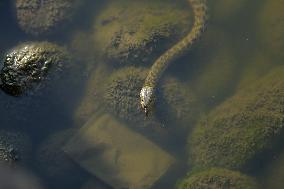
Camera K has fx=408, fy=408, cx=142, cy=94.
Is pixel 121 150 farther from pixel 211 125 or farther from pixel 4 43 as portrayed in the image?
pixel 4 43

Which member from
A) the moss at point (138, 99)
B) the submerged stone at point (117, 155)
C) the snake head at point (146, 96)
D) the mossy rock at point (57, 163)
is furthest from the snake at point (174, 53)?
the mossy rock at point (57, 163)

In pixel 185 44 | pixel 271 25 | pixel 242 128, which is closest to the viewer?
pixel 242 128

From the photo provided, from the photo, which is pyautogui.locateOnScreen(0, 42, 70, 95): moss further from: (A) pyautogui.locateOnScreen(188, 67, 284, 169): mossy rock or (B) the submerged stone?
(A) pyautogui.locateOnScreen(188, 67, 284, 169): mossy rock

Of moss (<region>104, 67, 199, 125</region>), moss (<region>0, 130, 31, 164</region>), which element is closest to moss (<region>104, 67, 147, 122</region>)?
moss (<region>104, 67, 199, 125</region>)

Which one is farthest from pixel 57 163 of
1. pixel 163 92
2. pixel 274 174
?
pixel 274 174

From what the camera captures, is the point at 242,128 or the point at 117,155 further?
the point at 117,155

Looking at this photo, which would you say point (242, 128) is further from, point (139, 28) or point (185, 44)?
point (139, 28)

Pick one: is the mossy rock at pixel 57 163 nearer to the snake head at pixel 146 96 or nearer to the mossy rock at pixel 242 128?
the snake head at pixel 146 96
